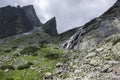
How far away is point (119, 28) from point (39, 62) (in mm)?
23979

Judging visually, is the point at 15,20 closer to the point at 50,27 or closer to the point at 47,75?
the point at 50,27

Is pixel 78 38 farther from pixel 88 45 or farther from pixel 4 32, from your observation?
pixel 4 32

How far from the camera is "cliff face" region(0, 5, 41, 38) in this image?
6072 inches

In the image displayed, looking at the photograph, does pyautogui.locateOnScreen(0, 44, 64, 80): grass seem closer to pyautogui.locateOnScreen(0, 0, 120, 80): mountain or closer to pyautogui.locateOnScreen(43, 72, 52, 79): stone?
pyautogui.locateOnScreen(0, 0, 120, 80): mountain

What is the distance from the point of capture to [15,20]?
161m

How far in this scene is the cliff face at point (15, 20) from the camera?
154225 millimetres

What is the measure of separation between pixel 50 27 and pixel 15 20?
71.0ft

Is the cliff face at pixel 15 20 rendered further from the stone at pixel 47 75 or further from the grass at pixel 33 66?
the stone at pixel 47 75

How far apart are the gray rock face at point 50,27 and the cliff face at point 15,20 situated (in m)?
12.3

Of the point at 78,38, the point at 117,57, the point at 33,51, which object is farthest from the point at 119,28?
the point at 117,57

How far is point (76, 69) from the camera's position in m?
40.3

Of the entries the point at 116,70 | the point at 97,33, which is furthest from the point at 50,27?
the point at 116,70

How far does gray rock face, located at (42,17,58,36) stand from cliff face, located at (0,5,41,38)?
12.3 metres

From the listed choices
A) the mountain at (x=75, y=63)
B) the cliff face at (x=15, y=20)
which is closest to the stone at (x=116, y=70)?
the mountain at (x=75, y=63)
